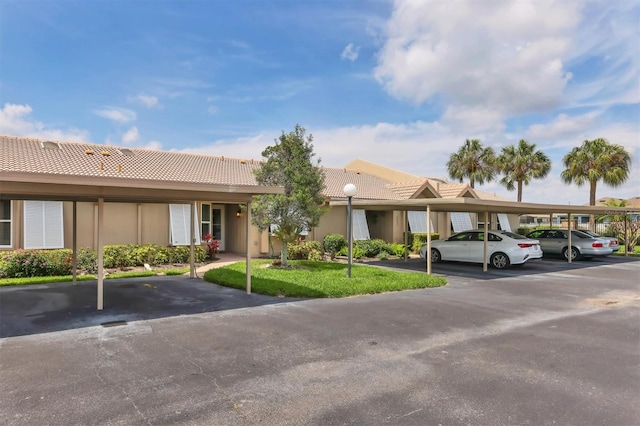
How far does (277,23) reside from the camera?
456 inches

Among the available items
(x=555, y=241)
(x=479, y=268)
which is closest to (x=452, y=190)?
(x=555, y=241)

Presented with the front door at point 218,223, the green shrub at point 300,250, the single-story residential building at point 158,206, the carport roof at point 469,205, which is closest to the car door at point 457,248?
the carport roof at point 469,205

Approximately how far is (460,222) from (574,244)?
698 centimetres

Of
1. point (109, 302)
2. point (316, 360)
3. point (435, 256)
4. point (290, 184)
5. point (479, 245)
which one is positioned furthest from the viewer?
point (435, 256)

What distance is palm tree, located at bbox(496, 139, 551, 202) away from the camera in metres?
30.4

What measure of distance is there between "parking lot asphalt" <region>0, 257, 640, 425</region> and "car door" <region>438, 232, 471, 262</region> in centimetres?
683

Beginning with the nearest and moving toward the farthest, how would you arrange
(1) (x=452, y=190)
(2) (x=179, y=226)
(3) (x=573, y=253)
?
(2) (x=179, y=226), (3) (x=573, y=253), (1) (x=452, y=190)

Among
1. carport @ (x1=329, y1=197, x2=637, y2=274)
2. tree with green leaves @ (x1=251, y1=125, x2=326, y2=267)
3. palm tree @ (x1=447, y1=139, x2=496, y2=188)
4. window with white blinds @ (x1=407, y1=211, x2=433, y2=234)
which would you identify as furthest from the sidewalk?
palm tree @ (x1=447, y1=139, x2=496, y2=188)

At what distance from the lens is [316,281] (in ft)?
34.9

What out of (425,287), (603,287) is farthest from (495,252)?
(425,287)

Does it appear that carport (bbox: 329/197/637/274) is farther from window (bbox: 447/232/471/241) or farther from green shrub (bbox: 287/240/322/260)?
green shrub (bbox: 287/240/322/260)

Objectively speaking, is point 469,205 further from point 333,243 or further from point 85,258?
point 85,258

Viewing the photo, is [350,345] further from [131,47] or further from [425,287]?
[131,47]

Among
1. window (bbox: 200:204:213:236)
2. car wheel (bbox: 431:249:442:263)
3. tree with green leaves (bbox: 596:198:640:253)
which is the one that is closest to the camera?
car wheel (bbox: 431:249:442:263)
